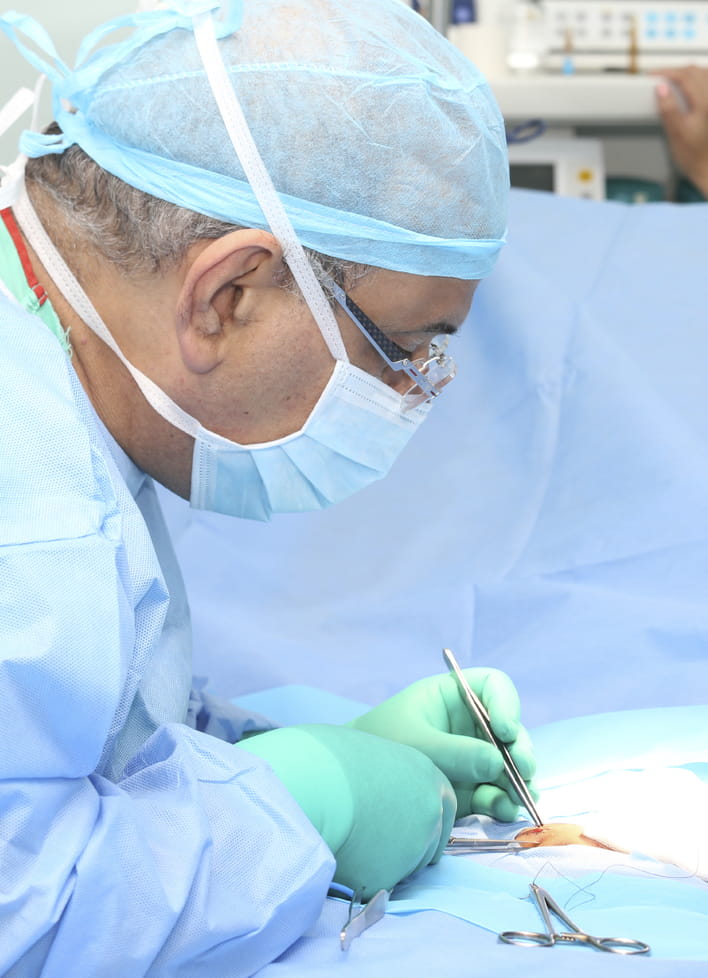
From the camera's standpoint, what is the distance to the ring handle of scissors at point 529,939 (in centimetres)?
81

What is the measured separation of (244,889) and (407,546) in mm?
1063

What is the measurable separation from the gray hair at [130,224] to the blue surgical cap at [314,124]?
13mm

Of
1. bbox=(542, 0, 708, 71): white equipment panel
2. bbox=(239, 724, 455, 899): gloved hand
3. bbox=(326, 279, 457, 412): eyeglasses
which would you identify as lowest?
bbox=(239, 724, 455, 899): gloved hand

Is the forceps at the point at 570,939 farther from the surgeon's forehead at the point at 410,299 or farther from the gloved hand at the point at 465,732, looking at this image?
the surgeon's forehead at the point at 410,299

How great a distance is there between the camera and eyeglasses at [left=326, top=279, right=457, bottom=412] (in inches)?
43.9

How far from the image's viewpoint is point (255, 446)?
3.83 ft

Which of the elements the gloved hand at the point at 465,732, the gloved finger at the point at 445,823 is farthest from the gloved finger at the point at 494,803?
the gloved finger at the point at 445,823

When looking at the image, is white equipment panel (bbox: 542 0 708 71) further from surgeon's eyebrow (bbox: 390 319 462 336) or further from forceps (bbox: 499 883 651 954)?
forceps (bbox: 499 883 651 954)

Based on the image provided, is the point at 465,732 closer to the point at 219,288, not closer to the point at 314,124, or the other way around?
the point at 219,288

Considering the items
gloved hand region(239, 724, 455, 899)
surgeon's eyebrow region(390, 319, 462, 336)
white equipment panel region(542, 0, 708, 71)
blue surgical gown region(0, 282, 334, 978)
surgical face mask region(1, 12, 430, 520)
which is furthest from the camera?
white equipment panel region(542, 0, 708, 71)

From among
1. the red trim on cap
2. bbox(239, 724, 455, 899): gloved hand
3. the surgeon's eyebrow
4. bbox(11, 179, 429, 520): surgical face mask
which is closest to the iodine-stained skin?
bbox(239, 724, 455, 899): gloved hand

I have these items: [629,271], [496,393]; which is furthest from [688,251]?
[496,393]

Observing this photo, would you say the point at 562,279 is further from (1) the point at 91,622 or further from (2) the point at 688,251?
(1) the point at 91,622

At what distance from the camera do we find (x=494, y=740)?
1197 mm
